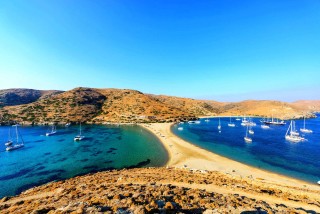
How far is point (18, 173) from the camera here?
4191cm

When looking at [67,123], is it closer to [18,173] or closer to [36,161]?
[36,161]

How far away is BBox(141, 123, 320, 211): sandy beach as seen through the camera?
32.1 meters

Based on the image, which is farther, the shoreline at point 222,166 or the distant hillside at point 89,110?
the distant hillside at point 89,110

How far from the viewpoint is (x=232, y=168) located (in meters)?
43.3

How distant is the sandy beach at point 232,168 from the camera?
105ft

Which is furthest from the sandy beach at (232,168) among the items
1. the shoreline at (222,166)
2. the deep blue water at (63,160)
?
the deep blue water at (63,160)

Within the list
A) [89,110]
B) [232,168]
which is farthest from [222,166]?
[89,110]

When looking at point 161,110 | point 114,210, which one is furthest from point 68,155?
point 161,110

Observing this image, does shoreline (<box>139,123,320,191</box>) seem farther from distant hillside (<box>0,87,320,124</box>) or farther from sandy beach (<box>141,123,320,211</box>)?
distant hillside (<box>0,87,320,124</box>)

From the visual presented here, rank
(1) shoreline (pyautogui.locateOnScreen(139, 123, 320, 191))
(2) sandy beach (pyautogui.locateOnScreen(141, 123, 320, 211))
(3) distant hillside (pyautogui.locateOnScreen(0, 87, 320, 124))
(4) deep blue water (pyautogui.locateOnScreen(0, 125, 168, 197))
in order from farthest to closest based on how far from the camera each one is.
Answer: (3) distant hillside (pyautogui.locateOnScreen(0, 87, 320, 124))
(4) deep blue water (pyautogui.locateOnScreen(0, 125, 168, 197))
(1) shoreline (pyautogui.locateOnScreen(139, 123, 320, 191))
(2) sandy beach (pyautogui.locateOnScreen(141, 123, 320, 211))

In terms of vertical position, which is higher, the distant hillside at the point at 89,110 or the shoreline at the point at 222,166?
the distant hillside at the point at 89,110

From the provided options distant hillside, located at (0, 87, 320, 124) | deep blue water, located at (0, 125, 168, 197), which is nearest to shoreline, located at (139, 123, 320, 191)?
deep blue water, located at (0, 125, 168, 197)

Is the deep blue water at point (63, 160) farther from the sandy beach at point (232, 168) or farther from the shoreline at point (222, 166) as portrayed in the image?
the sandy beach at point (232, 168)

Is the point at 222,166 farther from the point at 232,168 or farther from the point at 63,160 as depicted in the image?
the point at 63,160
